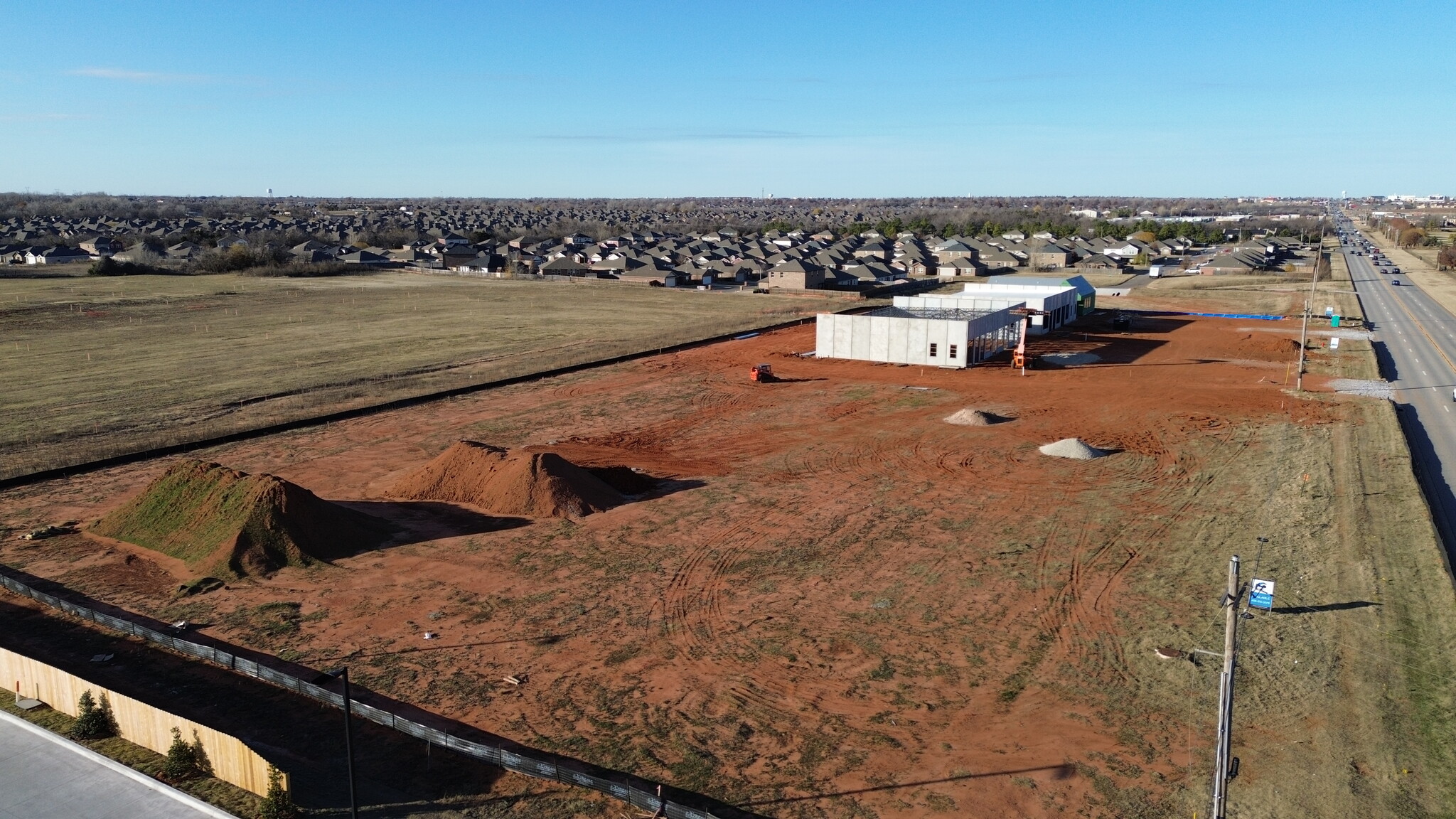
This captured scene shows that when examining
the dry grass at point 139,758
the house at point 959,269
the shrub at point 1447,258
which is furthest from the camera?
the shrub at point 1447,258

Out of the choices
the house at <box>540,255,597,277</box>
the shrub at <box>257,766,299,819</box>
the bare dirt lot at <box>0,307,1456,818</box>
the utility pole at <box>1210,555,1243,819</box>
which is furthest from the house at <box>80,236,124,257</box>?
the utility pole at <box>1210,555,1243,819</box>

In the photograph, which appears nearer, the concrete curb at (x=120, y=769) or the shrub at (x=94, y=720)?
the concrete curb at (x=120, y=769)

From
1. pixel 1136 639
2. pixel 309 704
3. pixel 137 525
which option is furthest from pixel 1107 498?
pixel 137 525

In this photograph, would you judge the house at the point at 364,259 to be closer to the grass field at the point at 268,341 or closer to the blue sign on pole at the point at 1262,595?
the grass field at the point at 268,341

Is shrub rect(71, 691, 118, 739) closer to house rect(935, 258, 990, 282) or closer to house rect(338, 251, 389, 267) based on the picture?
house rect(935, 258, 990, 282)

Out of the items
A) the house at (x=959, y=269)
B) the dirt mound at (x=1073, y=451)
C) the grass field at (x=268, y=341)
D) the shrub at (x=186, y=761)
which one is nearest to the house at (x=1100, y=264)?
the house at (x=959, y=269)

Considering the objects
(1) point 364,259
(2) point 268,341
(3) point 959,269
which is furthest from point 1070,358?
(1) point 364,259
